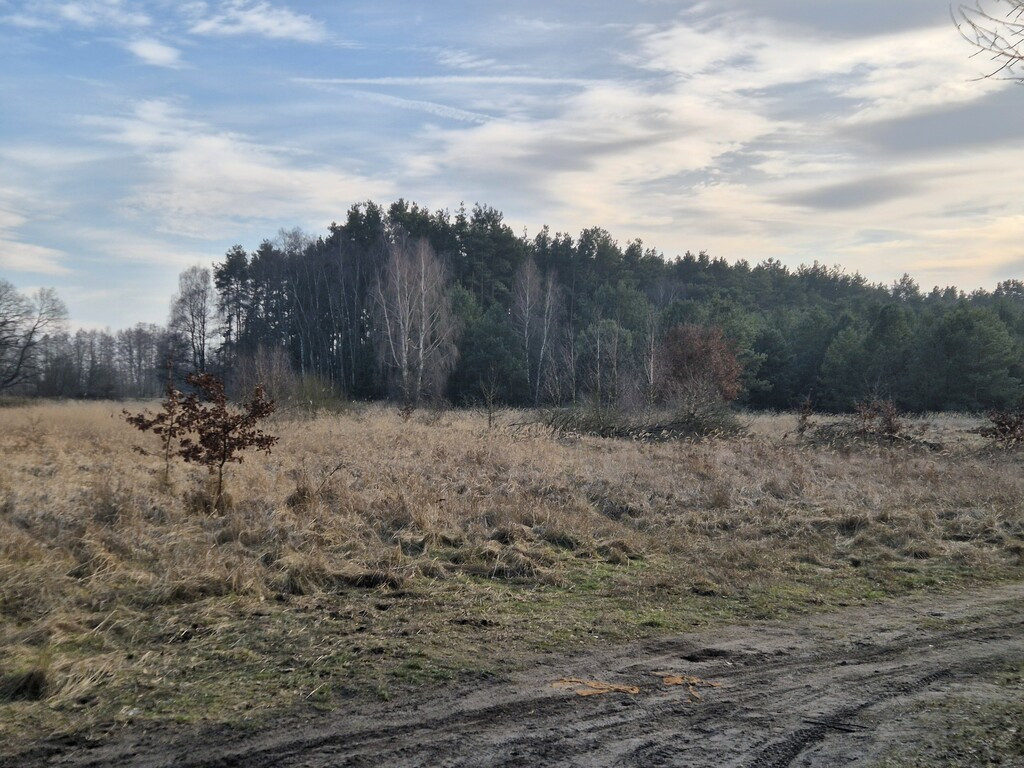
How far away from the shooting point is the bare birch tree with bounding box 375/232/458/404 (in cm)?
4019

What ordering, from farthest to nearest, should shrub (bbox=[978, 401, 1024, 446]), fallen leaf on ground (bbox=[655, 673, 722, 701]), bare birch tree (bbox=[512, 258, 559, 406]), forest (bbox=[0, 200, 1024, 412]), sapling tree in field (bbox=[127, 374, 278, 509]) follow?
bare birch tree (bbox=[512, 258, 559, 406])
forest (bbox=[0, 200, 1024, 412])
shrub (bbox=[978, 401, 1024, 446])
sapling tree in field (bbox=[127, 374, 278, 509])
fallen leaf on ground (bbox=[655, 673, 722, 701])

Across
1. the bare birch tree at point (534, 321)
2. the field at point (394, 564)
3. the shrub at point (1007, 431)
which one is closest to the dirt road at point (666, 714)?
the field at point (394, 564)

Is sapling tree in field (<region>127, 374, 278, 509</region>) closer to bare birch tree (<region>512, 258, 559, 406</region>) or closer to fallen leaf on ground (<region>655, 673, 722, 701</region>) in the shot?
fallen leaf on ground (<region>655, 673, 722, 701</region>)

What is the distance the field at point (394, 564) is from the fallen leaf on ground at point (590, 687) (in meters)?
0.38

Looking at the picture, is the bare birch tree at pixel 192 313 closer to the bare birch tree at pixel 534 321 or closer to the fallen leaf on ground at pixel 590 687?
the bare birch tree at pixel 534 321

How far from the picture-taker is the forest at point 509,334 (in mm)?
36906

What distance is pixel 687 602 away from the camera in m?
6.63

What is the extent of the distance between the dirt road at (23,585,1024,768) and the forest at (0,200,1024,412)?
17985 millimetres

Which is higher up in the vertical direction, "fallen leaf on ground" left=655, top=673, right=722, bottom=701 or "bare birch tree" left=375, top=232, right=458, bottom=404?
"bare birch tree" left=375, top=232, right=458, bottom=404

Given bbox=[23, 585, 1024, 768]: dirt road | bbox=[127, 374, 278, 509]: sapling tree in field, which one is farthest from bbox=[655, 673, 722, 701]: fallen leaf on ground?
bbox=[127, 374, 278, 509]: sapling tree in field

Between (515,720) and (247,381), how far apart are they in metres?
24.2

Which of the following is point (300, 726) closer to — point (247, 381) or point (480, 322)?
point (247, 381)

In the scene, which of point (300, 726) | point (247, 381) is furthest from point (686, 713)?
point (247, 381)

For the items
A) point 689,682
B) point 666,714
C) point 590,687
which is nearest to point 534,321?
point 689,682
